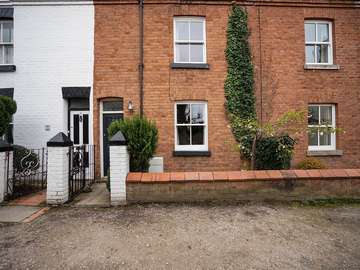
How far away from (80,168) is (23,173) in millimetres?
1785

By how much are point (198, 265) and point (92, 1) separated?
9387mm

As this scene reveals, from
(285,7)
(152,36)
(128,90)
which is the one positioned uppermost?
(285,7)

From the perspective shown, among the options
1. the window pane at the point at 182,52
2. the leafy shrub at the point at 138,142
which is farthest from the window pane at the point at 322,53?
the leafy shrub at the point at 138,142

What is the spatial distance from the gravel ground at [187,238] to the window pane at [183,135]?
3.75 metres

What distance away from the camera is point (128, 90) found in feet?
28.7

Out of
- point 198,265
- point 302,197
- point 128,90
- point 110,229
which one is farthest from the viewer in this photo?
point 128,90

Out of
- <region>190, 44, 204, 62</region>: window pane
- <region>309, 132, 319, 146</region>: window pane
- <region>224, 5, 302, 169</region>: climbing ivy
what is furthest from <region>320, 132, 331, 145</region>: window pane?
<region>190, 44, 204, 62</region>: window pane

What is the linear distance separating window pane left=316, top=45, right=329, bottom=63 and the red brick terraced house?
1.7 inches

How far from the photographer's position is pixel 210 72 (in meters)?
8.91

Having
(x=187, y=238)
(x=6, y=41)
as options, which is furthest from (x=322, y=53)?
(x=6, y=41)

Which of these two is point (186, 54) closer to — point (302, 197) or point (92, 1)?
point (92, 1)

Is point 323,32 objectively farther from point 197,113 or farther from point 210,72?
point 197,113

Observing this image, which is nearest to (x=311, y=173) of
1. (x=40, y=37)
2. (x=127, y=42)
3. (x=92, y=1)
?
(x=127, y=42)

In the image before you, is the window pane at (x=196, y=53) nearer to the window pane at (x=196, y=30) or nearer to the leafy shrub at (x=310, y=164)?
the window pane at (x=196, y=30)
